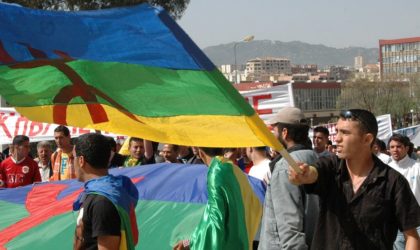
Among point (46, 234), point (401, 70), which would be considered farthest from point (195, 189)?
point (401, 70)

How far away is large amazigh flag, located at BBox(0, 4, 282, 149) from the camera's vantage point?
3660 mm

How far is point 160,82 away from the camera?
3.90 metres

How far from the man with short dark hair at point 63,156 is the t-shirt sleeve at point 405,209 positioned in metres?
5.46

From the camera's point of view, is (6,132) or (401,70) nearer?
(6,132)

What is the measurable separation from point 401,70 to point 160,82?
→ 200 m

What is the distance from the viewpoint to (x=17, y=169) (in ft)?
32.0

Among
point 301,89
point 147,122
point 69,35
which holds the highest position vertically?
point 69,35

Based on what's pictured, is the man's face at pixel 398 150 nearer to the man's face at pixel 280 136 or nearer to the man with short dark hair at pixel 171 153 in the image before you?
the man with short dark hair at pixel 171 153

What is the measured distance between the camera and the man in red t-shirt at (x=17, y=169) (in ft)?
31.9

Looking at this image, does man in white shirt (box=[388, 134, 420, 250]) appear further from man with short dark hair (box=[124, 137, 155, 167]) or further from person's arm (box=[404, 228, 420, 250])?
person's arm (box=[404, 228, 420, 250])

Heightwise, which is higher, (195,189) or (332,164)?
(332,164)

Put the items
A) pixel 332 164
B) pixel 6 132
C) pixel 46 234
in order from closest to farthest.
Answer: pixel 332 164
pixel 46 234
pixel 6 132

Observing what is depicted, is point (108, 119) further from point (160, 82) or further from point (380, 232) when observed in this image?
point (380, 232)

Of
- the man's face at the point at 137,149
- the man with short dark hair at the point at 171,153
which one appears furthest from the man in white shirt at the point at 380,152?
the man's face at the point at 137,149
